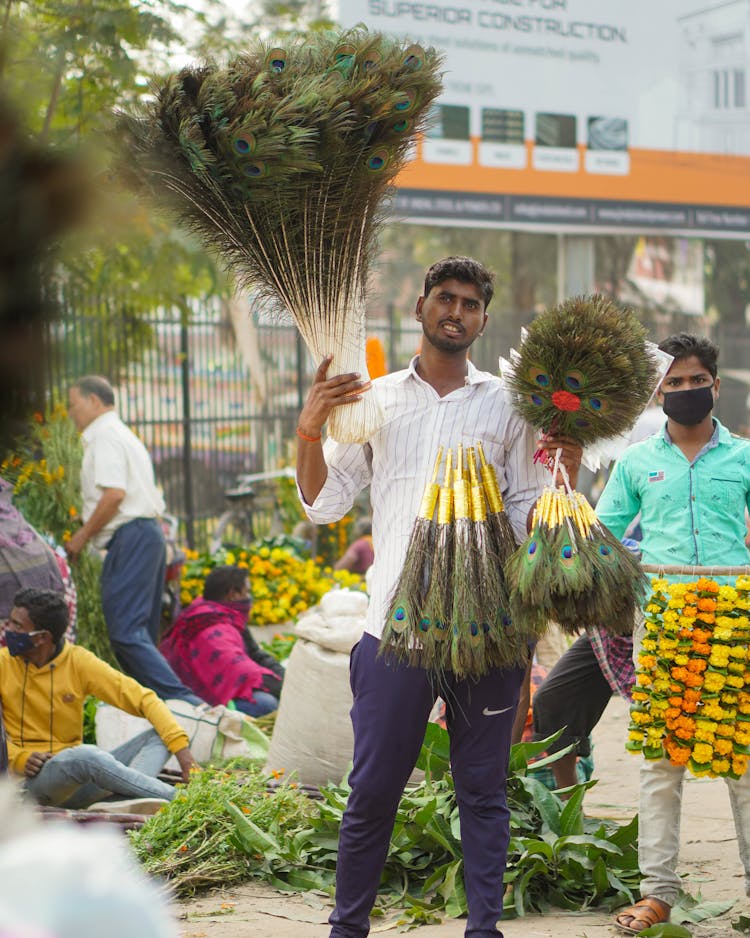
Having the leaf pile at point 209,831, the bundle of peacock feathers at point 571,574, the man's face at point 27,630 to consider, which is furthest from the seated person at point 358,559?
the bundle of peacock feathers at point 571,574

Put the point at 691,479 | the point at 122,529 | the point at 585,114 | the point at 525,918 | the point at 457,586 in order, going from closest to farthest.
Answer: the point at 457,586
the point at 525,918
the point at 691,479
the point at 122,529
the point at 585,114

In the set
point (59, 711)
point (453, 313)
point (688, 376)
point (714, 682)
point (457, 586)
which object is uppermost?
point (453, 313)

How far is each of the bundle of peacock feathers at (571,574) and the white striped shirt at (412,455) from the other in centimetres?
23

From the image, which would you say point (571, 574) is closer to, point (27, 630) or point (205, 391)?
point (27, 630)

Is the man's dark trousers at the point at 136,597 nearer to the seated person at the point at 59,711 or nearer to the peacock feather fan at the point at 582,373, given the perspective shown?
the seated person at the point at 59,711

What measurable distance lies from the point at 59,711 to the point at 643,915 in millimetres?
2643

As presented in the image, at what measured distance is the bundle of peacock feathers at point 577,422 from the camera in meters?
3.30

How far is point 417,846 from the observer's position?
4.44 m

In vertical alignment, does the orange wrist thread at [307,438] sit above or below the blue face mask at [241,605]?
above

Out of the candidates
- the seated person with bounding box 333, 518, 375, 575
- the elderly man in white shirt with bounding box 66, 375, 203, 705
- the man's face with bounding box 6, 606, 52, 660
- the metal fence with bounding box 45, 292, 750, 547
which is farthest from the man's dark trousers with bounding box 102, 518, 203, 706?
the seated person with bounding box 333, 518, 375, 575

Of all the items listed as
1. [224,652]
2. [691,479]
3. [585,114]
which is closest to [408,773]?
[691,479]

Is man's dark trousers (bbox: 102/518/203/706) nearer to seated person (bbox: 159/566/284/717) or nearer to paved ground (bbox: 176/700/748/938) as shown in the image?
seated person (bbox: 159/566/284/717)

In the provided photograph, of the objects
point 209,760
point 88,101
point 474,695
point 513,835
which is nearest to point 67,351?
point 474,695

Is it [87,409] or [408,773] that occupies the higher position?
[87,409]
